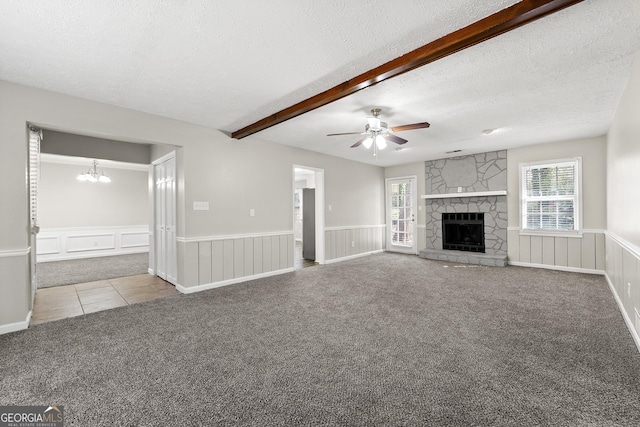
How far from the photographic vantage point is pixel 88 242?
7.01 metres

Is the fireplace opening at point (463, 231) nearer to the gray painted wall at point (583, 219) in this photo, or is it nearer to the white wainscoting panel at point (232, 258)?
the gray painted wall at point (583, 219)

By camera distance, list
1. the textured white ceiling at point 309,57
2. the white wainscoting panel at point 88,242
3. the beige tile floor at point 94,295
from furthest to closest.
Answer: the white wainscoting panel at point 88,242
the beige tile floor at point 94,295
the textured white ceiling at point 309,57

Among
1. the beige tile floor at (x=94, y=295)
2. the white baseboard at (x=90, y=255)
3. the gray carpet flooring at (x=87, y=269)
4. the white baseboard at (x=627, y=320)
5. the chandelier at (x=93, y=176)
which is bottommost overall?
the beige tile floor at (x=94, y=295)

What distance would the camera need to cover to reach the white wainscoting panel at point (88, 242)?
21.2 feet

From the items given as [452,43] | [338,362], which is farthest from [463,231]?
[338,362]

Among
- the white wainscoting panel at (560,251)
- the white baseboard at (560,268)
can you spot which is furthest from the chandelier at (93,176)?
the white baseboard at (560,268)

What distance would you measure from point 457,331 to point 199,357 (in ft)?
7.38

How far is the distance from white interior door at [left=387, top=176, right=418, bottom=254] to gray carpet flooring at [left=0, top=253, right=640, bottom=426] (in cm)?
364

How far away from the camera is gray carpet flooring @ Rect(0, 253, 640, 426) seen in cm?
157

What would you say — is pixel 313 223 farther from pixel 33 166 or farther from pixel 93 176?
pixel 93 176

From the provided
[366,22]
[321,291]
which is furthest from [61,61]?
[321,291]

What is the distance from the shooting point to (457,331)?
8.46 ft

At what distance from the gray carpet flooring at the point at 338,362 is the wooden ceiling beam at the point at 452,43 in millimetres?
2299

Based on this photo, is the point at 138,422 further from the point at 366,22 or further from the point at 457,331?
the point at 366,22
